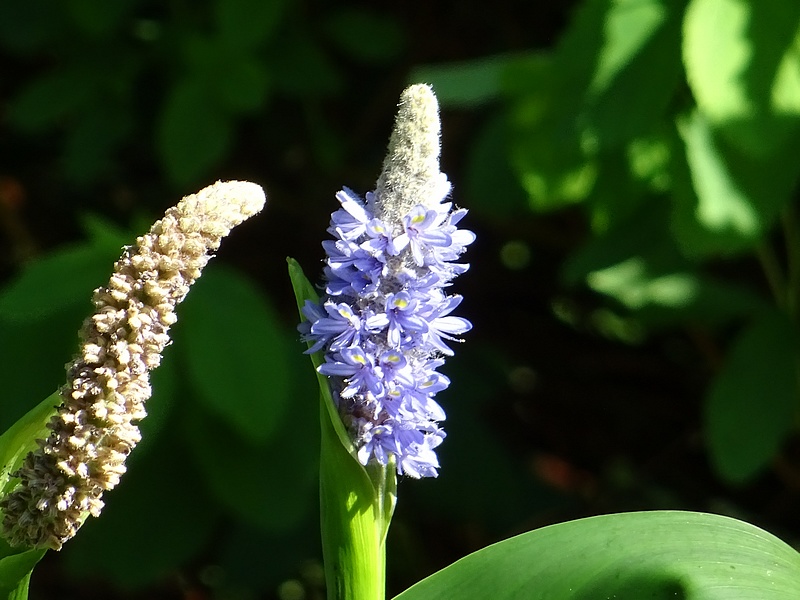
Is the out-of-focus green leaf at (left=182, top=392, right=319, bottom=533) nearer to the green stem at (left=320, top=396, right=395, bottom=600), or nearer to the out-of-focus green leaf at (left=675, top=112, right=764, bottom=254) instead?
the out-of-focus green leaf at (left=675, top=112, right=764, bottom=254)

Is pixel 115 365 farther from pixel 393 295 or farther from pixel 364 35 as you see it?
pixel 364 35

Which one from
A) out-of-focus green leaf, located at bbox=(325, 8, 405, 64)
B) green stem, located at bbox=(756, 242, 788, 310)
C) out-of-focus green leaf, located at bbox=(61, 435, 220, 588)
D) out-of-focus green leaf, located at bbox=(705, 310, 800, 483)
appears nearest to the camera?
out-of-focus green leaf, located at bbox=(705, 310, 800, 483)

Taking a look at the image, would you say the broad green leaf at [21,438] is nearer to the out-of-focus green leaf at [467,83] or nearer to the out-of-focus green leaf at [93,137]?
the out-of-focus green leaf at [467,83]

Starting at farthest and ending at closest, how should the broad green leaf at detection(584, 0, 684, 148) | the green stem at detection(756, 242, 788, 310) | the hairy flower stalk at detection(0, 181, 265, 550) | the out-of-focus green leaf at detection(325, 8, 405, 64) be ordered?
the out-of-focus green leaf at detection(325, 8, 405, 64) → the green stem at detection(756, 242, 788, 310) → the broad green leaf at detection(584, 0, 684, 148) → the hairy flower stalk at detection(0, 181, 265, 550)

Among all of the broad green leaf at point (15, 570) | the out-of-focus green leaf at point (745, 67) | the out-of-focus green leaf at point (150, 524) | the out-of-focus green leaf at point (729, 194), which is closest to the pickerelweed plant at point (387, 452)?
the broad green leaf at point (15, 570)

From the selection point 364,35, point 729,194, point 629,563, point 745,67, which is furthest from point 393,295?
point 364,35

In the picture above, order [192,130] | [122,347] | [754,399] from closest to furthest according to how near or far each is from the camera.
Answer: [122,347]
[754,399]
[192,130]

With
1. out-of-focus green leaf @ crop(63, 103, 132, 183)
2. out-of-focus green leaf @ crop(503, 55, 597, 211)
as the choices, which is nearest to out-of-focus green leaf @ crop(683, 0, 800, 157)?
out-of-focus green leaf @ crop(503, 55, 597, 211)

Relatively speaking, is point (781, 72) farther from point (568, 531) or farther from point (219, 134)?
point (219, 134)
